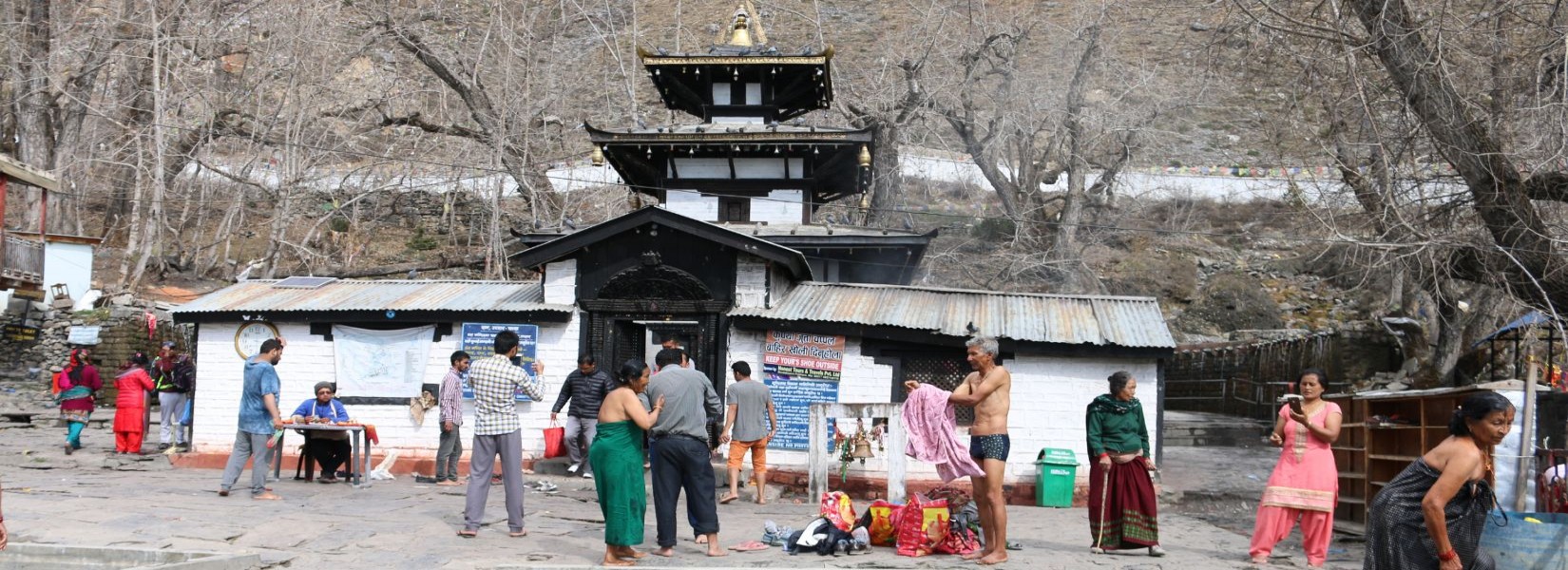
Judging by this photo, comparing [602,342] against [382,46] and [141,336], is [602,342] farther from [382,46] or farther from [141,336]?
[382,46]

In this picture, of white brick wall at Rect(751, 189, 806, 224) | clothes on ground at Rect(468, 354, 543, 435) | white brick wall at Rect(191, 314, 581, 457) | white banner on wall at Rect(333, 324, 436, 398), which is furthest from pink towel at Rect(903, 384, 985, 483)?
white brick wall at Rect(751, 189, 806, 224)

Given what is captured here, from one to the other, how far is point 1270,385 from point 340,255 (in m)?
30.2

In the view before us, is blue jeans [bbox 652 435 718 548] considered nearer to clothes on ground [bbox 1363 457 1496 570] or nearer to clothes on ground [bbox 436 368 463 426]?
clothes on ground [bbox 1363 457 1496 570]

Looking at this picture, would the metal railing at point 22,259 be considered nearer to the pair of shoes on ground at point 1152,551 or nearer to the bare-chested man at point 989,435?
the bare-chested man at point 989,435

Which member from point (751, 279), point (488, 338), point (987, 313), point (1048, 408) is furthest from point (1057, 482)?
point (488, 338)

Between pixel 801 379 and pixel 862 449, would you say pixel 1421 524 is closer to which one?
pixel 862 449

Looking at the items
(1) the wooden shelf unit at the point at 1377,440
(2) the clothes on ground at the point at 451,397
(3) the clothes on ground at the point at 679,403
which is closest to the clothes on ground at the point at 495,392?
(3) the clothes on ground at the point at 679,403

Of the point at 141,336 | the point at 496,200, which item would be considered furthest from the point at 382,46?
the point at 141,336

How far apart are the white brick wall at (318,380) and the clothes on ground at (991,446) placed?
809cm

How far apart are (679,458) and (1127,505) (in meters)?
3.40

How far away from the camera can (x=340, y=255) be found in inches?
1641

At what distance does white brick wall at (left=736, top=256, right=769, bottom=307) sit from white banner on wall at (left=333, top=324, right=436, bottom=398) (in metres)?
4.04

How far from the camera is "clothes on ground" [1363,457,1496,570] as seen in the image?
618 centimetres

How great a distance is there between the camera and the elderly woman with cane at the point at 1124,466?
9.21 m
